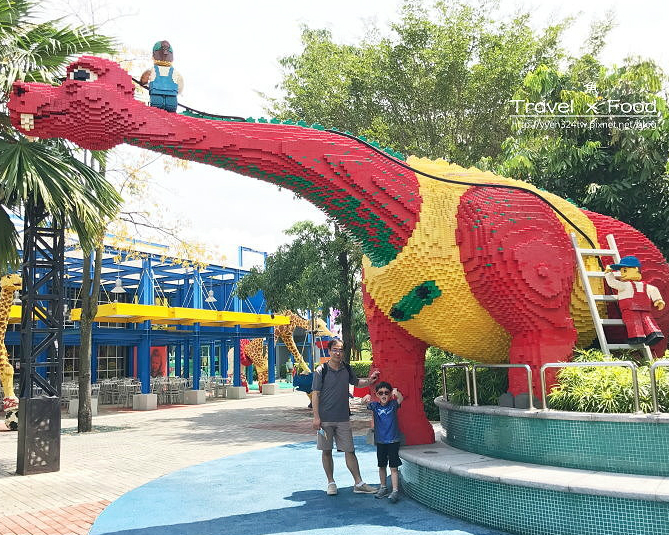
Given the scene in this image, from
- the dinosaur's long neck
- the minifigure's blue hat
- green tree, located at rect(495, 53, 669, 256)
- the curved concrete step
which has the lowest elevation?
the curved concrete step

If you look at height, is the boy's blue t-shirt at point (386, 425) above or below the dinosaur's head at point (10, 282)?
below

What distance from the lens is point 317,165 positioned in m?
4.81

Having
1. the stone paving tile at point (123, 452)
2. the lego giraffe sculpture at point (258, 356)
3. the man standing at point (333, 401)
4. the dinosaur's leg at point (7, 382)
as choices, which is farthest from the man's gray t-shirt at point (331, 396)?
the lego giraffe sculpture at point (258, 356)

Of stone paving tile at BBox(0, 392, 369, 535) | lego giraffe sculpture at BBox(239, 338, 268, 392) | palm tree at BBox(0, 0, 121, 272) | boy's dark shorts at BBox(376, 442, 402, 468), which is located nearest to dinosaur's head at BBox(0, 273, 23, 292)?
stone paving tile at BBox(0, 392, 369, 535)

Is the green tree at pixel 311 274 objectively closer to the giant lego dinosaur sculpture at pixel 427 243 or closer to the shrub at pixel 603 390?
the giant lego dinosaur sculpture at pixel 427 243

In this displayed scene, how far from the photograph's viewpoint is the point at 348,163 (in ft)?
16.2

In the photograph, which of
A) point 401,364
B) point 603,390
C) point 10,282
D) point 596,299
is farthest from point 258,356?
point 603,390

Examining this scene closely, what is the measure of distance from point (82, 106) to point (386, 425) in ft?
11.3

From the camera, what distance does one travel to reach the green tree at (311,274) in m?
14.5

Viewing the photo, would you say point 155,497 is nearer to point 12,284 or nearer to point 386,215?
point 386,215

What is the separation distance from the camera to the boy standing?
5250 mm

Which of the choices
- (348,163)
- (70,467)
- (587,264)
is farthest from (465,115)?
(70,467)

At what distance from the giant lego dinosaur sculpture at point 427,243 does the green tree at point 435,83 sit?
26.4 feet

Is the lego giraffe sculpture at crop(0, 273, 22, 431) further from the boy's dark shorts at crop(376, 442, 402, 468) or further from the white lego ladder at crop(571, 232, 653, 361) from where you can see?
the white lego ladder at crop(571, 232, 653, 361)
